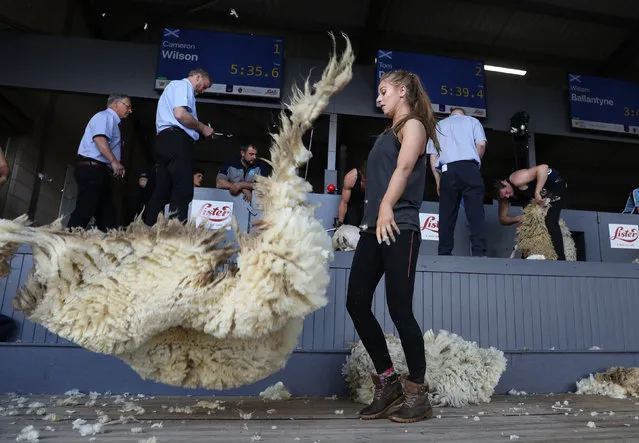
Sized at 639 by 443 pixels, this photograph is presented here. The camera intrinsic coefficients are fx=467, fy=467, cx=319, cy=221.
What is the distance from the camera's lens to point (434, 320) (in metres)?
3.34

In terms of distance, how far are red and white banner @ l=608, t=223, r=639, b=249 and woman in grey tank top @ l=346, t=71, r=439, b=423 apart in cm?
435

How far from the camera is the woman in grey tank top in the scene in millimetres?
2102

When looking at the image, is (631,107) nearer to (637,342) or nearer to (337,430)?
(637,342)

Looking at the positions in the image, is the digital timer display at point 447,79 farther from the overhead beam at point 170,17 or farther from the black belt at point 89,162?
→ the black belt at point 89,162

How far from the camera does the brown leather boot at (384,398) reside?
2156mm

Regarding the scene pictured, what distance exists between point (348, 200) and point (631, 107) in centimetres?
585

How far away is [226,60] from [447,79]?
3304 millimetres

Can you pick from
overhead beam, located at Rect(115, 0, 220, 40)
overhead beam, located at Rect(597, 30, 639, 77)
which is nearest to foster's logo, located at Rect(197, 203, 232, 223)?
overhead beam, located at Rect(115, 0, 220, 40)

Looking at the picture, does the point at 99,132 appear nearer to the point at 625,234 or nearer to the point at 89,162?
the point at 89,162

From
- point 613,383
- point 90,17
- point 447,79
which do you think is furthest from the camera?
point 90,17

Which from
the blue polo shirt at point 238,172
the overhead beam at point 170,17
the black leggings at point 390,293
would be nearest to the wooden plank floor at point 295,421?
the black leggings at point 390,293

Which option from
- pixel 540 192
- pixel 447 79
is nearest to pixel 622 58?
pixel 447 79

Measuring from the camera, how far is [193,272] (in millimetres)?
1769

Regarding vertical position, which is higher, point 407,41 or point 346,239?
point 407,41
